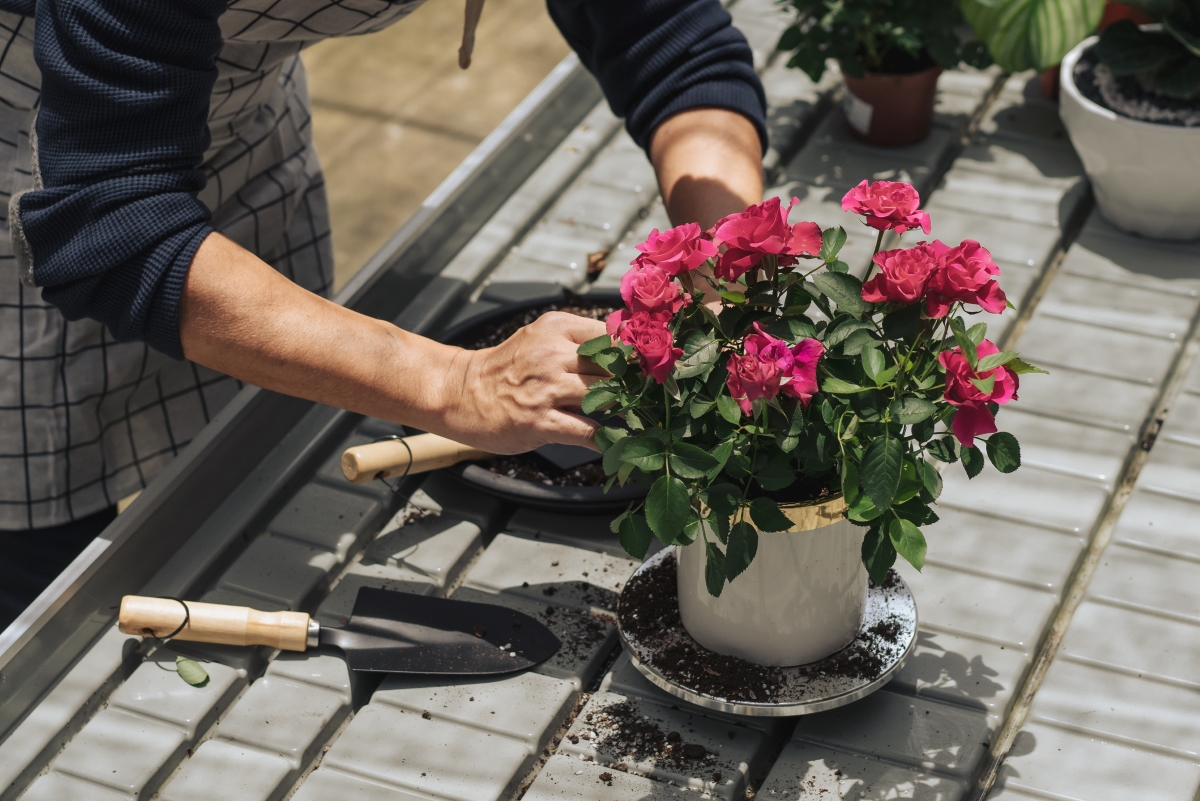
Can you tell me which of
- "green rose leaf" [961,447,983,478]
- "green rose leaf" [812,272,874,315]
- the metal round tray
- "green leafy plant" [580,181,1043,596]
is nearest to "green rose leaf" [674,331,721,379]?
"green leafy plant" [580,181,1043,596]

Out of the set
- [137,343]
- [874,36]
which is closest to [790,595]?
[137,343]

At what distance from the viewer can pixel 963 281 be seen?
95cm

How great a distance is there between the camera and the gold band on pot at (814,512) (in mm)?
1056

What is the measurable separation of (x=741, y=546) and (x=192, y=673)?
1.93ft

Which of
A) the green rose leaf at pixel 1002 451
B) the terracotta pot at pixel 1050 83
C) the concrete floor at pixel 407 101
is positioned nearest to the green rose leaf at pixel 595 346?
the green rose leaf at pixel 1002 451

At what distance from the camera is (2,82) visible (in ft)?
4.44

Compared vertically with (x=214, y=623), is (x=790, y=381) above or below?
above

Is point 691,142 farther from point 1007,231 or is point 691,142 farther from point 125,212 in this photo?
point 125,212

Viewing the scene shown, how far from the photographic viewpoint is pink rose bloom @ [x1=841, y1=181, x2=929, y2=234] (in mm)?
1020

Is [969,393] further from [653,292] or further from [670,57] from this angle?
[670,57]

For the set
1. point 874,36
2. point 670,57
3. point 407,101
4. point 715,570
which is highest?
point 670,57

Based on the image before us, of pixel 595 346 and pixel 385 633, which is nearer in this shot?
pixel 595 346

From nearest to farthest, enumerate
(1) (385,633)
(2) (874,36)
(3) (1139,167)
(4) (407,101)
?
(1) (385,633)
(3) (1139,167)
(2) (874,36)
(4) (407,101)

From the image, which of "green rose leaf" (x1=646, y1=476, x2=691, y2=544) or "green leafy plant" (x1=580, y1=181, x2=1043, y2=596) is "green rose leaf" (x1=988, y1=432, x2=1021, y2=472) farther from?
"green rose leaf" (x1=646, y1=476, x2=691, y2=544)
